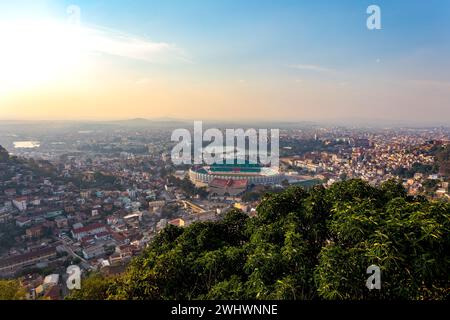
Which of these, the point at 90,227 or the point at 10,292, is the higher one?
the point at 10,292

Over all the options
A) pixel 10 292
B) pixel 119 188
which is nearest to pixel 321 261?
pixel 10 292

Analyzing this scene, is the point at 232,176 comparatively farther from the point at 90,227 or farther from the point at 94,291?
the point at 94,291

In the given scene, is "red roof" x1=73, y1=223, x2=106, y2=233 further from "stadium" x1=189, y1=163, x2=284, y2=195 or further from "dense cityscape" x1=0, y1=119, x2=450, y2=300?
"stadium" x1=189, y1=163, x2=284, y2=195

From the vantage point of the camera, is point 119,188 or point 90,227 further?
point 119,188

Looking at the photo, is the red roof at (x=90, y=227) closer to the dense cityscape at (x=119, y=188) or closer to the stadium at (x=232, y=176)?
the dense cityscape at (x=119, y=188)

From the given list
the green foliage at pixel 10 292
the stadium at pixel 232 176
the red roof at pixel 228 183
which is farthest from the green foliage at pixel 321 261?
the red roof at pixel 228 183

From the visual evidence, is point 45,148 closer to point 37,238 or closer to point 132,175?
point 132,175
